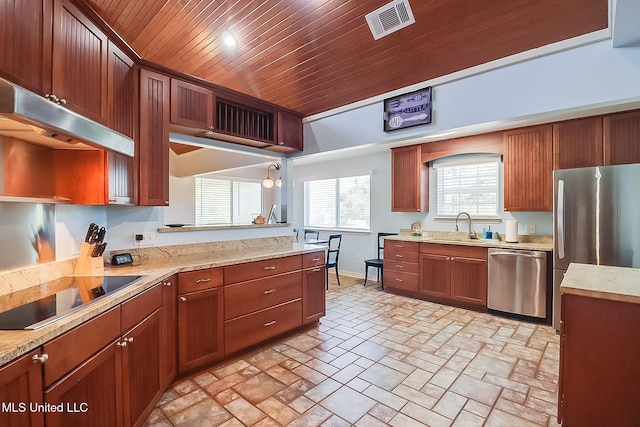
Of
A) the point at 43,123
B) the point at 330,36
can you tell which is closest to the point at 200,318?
the point at 43,123

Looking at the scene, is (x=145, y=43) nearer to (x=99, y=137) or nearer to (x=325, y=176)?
(x=99, y=137)

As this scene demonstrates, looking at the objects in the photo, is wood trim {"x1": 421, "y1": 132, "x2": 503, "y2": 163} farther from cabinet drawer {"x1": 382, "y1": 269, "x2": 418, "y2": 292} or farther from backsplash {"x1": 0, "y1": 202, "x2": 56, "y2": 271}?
backsplash {"x1": 0, "y1": 202, "x2": 56, "y2": 271}

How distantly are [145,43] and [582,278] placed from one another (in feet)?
11.8

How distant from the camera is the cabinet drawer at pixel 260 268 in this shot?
2.55 m

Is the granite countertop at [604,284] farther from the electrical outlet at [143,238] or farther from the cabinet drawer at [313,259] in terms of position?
the electrical outlet at [143,238]

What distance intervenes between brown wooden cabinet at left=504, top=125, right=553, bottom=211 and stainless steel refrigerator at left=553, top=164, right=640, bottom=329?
44cm

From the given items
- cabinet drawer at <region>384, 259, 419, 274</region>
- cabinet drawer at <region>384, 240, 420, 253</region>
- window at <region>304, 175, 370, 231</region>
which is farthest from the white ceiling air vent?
window at <region>304, 175, 370, 231</region>

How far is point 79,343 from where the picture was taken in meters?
1.27

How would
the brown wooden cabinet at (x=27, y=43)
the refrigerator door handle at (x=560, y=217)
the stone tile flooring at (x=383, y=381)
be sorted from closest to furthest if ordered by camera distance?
the brown wooden cabinet at (x=27, y=43) → the stone tile flooring at (x=383, y=381) → the refrigerator door handle at (x=560, y=217)

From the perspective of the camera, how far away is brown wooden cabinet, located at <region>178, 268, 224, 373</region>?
2.27 metres

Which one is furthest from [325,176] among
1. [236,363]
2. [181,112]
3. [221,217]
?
[236,363]

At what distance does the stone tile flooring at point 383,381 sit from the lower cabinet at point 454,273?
60 cm

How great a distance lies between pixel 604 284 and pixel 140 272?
2.89 m

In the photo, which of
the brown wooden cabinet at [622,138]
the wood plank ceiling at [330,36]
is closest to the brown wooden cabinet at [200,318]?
the wood plank ceiling at [330,36]
